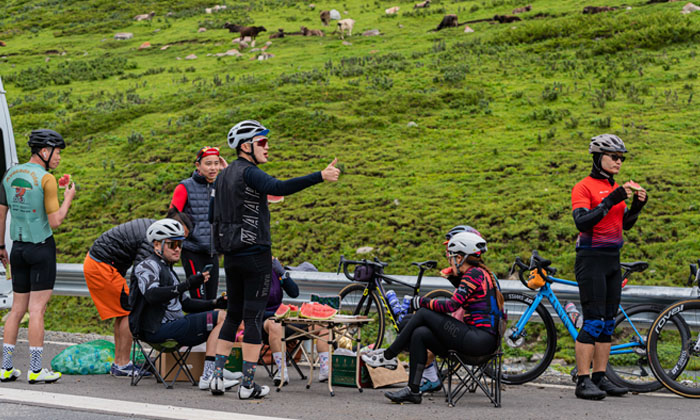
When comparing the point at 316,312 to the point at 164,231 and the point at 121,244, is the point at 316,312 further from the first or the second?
the point at 121,244

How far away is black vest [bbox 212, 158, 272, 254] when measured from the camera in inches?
268

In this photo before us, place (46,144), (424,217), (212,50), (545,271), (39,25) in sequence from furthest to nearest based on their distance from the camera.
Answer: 1. (39,25)
2. (212,50)
3. (424,217)
4. (545,271)
5. (46,144)

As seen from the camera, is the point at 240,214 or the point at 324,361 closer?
the point at 240,214

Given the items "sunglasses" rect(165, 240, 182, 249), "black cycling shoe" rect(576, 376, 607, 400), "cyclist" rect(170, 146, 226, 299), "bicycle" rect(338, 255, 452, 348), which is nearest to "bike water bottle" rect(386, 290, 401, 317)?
"bicycle" rect(338, 255, 452, 348)

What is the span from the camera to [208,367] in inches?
293

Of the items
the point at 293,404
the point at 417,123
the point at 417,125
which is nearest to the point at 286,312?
the point at 293,404

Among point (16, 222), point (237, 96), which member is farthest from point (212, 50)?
point (16, 222)

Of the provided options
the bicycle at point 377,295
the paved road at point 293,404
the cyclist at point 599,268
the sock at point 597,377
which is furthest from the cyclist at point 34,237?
the sock at point 597,377

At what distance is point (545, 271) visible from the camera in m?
8.30

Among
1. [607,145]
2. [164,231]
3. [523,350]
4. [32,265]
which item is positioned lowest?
[523,350]

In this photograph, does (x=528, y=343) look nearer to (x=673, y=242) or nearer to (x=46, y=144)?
(x=673, y=242)

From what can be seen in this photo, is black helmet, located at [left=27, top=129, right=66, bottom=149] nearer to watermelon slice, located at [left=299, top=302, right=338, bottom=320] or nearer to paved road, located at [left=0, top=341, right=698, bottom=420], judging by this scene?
paved road, located at [left=0, top=341, right=698, bottom=420]

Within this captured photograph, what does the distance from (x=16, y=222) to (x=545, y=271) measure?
18.1 feet

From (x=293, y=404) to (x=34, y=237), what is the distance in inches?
121
